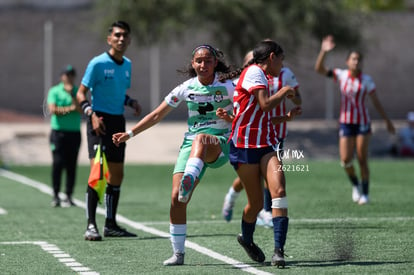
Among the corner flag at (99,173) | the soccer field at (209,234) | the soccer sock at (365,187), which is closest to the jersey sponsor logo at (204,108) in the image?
the soccer field at (209,234)

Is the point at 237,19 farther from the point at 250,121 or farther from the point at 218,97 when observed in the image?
the point at 250,121

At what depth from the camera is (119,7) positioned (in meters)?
31.0

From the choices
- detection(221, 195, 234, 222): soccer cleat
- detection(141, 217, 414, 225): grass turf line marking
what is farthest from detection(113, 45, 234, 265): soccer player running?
detection(141, 217, 414, 225): grass turf line marking

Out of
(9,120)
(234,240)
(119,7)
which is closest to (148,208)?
(234,240)

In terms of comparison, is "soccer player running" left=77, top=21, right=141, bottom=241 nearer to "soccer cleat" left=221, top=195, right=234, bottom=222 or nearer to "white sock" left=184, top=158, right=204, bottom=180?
"soccer cleat" left=221, top=195, right=234, bottom=222

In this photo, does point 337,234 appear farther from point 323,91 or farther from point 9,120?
point 323,91

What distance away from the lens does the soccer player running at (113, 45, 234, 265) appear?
9.05 meters

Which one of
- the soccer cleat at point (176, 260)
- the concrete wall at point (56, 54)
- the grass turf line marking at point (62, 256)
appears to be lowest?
the grass turf line marking at point (62, 256)

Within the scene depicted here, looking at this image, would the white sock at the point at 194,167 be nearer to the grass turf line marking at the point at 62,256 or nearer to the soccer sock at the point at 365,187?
the grass turf line marking at the point at 62,256

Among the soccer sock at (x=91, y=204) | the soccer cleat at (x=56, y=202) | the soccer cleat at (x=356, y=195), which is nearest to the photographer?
the soccer sock at (x=91, y=204)

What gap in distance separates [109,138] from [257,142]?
113 inches

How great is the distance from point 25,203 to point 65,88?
6.53ft

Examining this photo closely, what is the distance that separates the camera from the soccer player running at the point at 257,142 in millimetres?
8672

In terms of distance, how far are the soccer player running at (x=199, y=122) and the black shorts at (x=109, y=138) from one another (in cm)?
202
